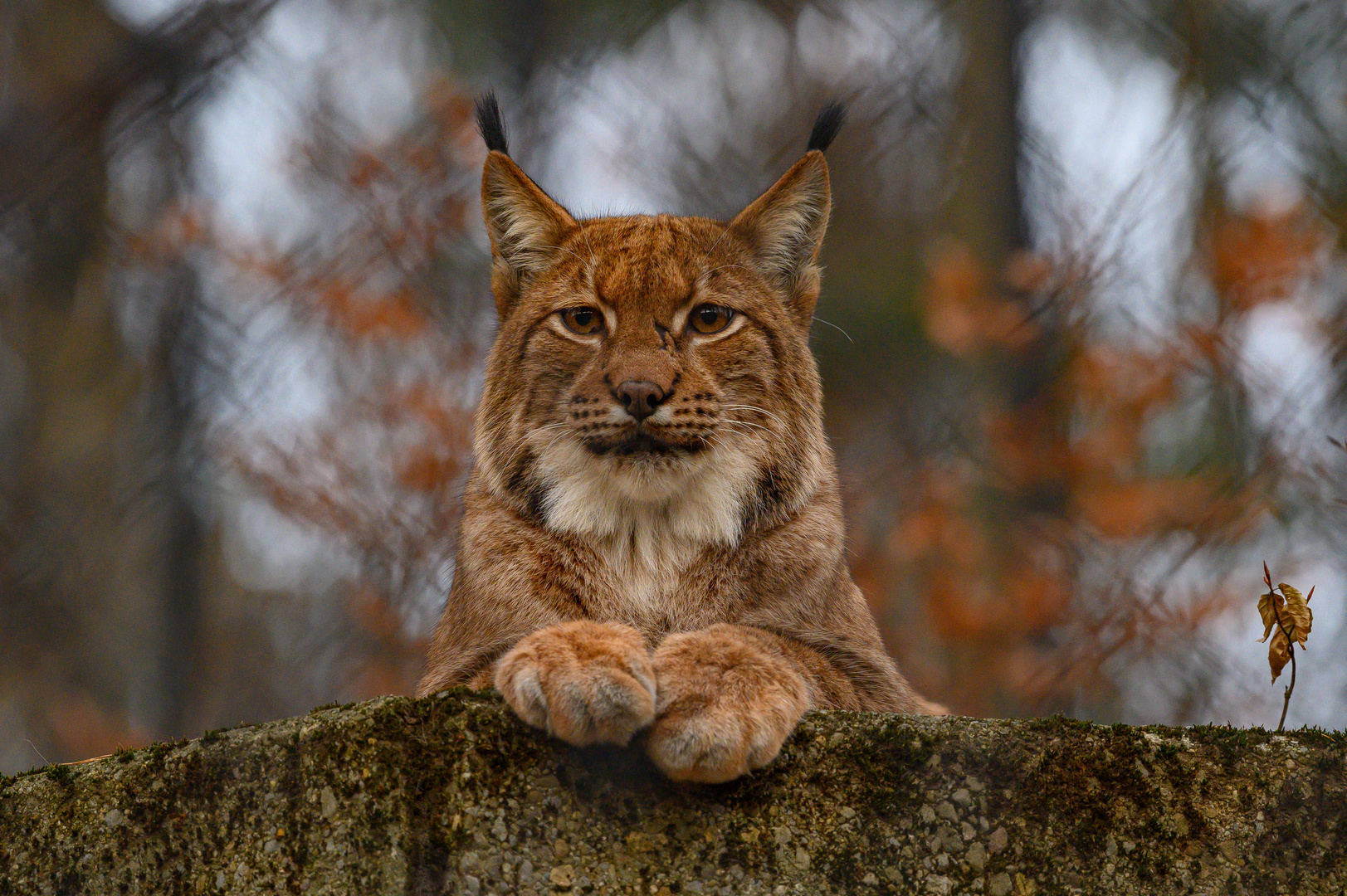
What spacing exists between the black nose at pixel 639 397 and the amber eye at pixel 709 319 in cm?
47

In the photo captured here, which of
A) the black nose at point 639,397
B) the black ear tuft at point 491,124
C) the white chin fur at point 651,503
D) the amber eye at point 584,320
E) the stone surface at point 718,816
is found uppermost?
the black ear tuft at point 491,124

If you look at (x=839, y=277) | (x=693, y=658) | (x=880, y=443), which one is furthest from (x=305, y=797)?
(x=839, y=277)

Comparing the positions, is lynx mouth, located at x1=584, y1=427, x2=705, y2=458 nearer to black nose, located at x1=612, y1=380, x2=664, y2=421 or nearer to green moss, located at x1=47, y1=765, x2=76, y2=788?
black nose, located at x1=612, y1=380, x2=664, y2=421

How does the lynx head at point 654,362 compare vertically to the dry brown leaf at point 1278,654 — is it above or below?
above

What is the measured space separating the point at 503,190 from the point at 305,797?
2.39 metres

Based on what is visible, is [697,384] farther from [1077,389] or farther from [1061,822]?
[1077,389]

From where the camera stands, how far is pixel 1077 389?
20.7 ft

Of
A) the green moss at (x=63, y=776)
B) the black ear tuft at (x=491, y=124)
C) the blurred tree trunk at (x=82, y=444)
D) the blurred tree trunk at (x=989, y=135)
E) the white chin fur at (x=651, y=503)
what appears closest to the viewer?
the green moss at (x=63, y=776)

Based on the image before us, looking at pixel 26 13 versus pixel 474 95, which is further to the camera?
pixel 26 13

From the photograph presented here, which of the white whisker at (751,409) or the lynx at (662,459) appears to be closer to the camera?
the lynx at (662,459)

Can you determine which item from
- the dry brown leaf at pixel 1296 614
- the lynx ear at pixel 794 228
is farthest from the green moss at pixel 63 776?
the dry brown leaf at pixel 1296 614

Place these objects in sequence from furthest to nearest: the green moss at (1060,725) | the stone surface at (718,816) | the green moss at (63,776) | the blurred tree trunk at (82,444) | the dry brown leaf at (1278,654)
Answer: the blurred tree trunk at (82,444)
the dry brown leaf at (1278,654)
the green moss at (63,776)
the green moss at (1060,725)
the stone surface at (718,816)

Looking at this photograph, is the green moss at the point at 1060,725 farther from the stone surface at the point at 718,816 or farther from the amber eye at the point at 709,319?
the amber eye at the point at 709,319

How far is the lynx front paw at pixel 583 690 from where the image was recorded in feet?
7.23
